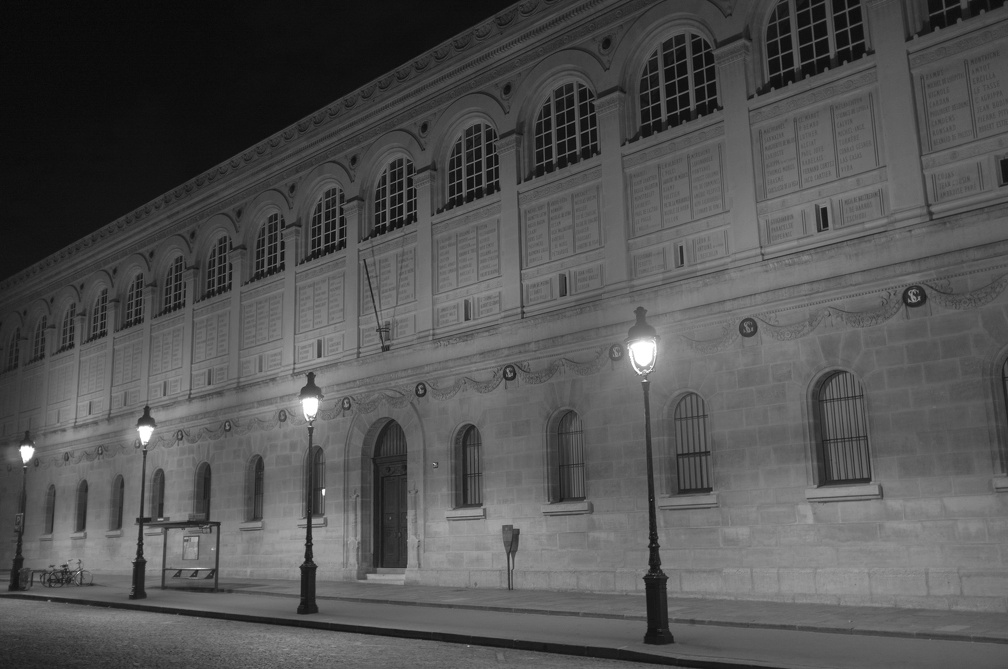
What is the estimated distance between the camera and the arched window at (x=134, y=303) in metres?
41.0

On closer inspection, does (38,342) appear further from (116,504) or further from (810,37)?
(810,37)

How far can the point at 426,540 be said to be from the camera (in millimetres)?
25859

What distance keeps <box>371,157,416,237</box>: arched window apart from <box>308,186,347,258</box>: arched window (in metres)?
1.43

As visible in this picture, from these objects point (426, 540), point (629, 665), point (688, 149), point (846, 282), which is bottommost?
point (629, 665)

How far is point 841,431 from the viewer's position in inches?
729

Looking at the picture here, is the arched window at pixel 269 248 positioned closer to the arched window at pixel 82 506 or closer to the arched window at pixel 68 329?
the arched window at pixel 82 506

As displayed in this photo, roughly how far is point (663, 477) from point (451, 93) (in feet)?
44.1

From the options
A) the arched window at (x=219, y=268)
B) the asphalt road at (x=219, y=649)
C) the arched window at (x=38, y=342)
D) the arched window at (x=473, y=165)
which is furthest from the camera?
the arched window at (x=38, y=342)

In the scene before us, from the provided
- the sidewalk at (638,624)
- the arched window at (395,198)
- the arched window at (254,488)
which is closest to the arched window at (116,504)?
the arched window at (254,488)

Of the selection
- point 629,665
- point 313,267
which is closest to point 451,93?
point 313,267

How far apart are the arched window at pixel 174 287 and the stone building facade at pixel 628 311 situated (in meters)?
1.92

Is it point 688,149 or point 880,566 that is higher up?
point 688,149

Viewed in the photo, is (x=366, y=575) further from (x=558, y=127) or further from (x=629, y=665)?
(x=629, y=665)

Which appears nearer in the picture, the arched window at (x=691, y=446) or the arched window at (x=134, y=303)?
the arched window at (x=691, y=446)
